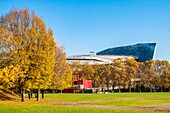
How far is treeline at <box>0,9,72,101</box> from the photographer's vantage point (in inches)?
1432

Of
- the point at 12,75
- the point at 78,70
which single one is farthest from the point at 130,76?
the point at 12,75

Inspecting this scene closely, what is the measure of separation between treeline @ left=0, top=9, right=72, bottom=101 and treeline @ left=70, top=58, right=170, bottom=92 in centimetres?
6587

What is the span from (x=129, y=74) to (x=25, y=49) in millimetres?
72397

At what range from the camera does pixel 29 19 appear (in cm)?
4169

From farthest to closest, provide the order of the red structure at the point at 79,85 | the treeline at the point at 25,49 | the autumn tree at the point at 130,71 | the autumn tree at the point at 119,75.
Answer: the autumn tree at the point at 130,71 < the autumn tree at the point at 119,75 < the red structure at the point at 79,85 < the treeline at the point at 25,49

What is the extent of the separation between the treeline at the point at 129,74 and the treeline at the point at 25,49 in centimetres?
6587

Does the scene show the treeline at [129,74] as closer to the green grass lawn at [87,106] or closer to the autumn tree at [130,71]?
the autumn tree at [130,71]

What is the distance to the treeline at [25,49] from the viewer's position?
36375 mm

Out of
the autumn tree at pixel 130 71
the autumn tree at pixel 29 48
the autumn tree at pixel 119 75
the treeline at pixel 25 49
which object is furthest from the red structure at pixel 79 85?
the autumn tree at pixel 29 48

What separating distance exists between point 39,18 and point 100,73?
6977cm

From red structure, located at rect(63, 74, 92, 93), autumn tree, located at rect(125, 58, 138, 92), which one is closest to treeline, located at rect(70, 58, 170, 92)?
autumn tree, located at rect(125, 58, 138, 92)

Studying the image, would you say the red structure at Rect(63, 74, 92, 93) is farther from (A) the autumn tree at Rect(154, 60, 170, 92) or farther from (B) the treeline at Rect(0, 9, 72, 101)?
(B) the treeline at Rect(0, 9, 72, 101)

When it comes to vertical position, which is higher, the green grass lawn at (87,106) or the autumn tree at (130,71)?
the autumn tree at (130,71)

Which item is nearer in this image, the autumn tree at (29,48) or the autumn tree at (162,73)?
the autumn tree at (29,48)
